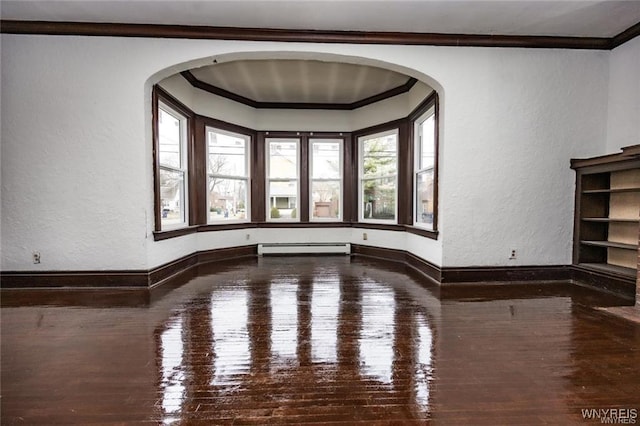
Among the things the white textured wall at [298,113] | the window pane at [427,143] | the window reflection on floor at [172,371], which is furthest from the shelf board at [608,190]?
the window reflection on floor at [172,371]

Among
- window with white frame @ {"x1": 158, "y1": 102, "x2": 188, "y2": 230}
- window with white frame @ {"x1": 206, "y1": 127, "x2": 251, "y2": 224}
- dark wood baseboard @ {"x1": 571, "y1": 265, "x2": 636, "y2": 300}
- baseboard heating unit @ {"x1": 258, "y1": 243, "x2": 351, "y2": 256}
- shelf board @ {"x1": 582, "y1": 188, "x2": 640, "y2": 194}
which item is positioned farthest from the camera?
baseboard heating unit @ {"x1": 258, "y1": 243, "x2": 351, "y2": 256}

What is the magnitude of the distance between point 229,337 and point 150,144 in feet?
9.16

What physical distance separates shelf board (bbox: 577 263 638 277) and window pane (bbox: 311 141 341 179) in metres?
4.23

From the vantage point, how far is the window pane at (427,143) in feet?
16.5

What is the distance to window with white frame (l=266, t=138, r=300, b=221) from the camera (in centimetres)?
676

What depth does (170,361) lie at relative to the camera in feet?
7.25

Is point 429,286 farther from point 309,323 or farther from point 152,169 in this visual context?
point 152,169

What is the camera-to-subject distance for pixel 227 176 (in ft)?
20.3

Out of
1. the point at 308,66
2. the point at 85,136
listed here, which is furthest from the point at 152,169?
the point at 308,66

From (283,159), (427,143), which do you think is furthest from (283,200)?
(427,143)

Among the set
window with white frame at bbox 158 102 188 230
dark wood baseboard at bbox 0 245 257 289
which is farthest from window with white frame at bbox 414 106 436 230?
dark wood baseboard at bbox 0 245 257 289

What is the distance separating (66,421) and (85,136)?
3.41 metres

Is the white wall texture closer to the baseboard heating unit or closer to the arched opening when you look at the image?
the arched opening

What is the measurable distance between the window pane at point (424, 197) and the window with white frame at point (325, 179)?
1.79 meters
